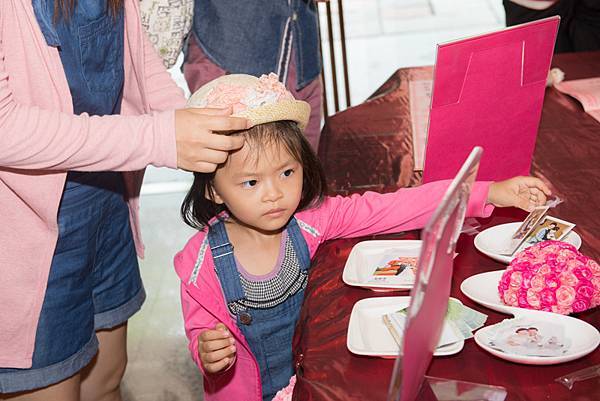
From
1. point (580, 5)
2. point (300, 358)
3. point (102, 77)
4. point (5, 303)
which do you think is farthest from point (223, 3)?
point (580, 5)

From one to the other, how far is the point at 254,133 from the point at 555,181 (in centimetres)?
66

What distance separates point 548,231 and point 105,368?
0.91m

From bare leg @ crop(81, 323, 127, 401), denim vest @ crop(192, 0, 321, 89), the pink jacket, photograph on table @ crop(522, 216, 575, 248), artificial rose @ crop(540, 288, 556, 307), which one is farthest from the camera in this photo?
denim vest @ crop(192, 0, 321, 89)

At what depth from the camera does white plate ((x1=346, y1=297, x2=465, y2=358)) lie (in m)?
1.17

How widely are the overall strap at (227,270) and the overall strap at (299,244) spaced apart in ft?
0.39

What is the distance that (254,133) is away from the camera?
144 cm

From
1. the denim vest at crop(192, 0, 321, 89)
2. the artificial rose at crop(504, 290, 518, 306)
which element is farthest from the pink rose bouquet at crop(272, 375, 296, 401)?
the denim vest at crop(192, 0, 321, 89)

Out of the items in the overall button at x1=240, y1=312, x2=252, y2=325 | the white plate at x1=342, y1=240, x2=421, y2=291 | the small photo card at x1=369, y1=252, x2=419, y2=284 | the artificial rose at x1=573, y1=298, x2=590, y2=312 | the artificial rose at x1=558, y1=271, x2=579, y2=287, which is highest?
the artificial rose at x1=558, y1=271, x2=579, y2=287

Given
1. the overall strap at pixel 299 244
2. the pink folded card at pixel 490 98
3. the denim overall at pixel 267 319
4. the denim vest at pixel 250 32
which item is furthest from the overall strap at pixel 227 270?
the denim vest at pixel 250 32

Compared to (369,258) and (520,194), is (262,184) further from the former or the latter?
(520,194)

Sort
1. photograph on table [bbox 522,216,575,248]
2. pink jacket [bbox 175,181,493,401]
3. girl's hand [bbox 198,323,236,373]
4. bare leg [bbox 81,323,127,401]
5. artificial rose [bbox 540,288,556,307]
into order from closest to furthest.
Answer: artificial rose [bbox 540,288,556,307], girl's hand [bbox 198,323,236,373], photograph on table [bbox 522,216,575,248], pink jacket [bbox 175,181,493,401], bare leg [bbox 81,323,127,401]

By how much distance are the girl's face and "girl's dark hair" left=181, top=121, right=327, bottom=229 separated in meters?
0.01

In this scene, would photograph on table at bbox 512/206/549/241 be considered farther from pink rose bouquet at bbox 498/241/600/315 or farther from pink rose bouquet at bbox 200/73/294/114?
pink rose bouquet at bbox 200/73/294/114

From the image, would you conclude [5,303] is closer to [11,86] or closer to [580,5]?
[11,86]
